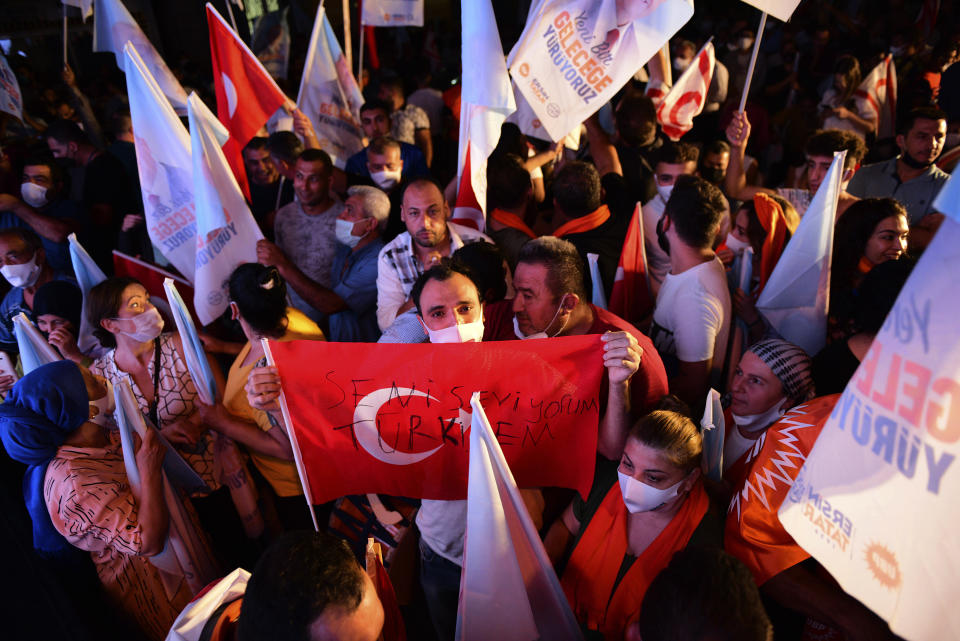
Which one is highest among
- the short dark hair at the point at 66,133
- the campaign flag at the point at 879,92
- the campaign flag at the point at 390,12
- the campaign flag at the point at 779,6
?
the campaign flag at the point at 390,12

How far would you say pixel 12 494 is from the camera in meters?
3.44

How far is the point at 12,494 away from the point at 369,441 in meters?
2.59

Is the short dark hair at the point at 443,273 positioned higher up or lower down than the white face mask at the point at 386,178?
lower down

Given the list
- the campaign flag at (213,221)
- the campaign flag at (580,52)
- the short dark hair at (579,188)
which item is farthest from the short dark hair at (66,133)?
the short dark hair at (579,188)

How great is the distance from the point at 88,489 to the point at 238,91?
3.37 meters

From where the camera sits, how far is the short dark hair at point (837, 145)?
3.79m

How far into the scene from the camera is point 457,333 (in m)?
2.44

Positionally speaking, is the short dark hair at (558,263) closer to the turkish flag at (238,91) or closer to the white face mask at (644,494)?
the white face mask at (644,494)

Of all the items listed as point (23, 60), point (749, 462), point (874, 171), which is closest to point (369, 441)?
point (749, 462)

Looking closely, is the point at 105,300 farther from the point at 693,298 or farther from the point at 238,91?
the point at 693,298

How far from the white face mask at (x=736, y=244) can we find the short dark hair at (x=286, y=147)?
10.2 ft

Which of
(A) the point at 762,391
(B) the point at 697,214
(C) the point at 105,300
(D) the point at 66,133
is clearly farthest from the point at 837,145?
(D) the point at 66,133

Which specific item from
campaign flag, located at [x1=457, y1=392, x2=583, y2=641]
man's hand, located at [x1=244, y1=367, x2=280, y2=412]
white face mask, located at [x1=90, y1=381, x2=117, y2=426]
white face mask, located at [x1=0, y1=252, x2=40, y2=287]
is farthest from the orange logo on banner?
white face mask, located at [x1=0, y1=252, x2=40, y2=287]

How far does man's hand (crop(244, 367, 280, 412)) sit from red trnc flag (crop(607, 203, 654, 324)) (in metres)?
1.94
